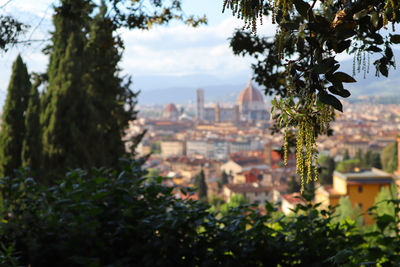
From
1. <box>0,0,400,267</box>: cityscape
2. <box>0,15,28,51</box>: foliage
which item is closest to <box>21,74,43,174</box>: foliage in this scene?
<box>0,0,400,267</box>: cityscape

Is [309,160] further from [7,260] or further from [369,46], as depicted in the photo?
[7,260]

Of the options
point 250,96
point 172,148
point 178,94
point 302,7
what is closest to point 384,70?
point 302,7

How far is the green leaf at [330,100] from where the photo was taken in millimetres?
666

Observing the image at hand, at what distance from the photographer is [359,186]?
22.7 metres

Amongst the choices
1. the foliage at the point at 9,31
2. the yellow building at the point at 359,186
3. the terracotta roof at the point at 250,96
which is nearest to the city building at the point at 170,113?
the terracotta roof at the point at 250,96

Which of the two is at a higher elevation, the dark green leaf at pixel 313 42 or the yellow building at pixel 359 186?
the dark green leaf at pixel 313 42

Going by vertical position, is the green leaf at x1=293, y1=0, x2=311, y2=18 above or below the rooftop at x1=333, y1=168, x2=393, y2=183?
above

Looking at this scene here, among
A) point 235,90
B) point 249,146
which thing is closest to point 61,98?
point 249,146

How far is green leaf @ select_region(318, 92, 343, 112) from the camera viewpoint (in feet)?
2.19

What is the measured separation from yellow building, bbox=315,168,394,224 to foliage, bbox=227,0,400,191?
21.5m

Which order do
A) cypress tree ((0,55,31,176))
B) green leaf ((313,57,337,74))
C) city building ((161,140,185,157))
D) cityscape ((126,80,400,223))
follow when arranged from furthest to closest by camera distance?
city building ((161,140,185,157)) → cityscape ((126,80,400,223)) → cypress tree ((0,55,31,176)) → green leaf ((313,57,337,74))

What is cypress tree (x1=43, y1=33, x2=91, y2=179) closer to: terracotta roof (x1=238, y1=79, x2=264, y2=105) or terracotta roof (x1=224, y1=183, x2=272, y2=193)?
terracotta roof (x1=224, y1=183, x2=272, y2=193)

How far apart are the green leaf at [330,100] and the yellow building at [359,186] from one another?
2171cm

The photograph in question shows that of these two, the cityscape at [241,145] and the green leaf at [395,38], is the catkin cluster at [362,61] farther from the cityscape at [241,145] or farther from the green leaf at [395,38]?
the cityscape at [241,145]
